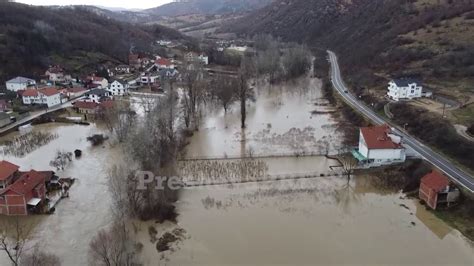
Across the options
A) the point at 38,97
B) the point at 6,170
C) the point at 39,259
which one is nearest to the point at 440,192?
the point at 39,259

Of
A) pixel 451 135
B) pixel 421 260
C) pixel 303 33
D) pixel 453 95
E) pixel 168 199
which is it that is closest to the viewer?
pixel 421 260

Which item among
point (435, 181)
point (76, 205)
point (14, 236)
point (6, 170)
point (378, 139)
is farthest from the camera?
point (378, 139)

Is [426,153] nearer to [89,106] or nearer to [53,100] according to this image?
[89,106]

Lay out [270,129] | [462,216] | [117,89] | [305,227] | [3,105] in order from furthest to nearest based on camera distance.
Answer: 1. [117,89]
2. [3,105]
3. [270,129]
4. [462,216]
5. [305,227]

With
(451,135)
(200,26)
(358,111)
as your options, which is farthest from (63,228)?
(200,26)

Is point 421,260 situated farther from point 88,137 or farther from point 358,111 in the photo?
point 88,137

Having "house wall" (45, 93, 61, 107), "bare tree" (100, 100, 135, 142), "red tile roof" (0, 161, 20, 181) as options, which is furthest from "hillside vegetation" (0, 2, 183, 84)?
"red tile roof" (0, 161, 20, 181)

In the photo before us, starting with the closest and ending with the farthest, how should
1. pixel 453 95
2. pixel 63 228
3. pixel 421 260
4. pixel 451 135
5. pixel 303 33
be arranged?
pixel 421 260 → pixel 63 228 → pixel 451 135 → pixel 453 95 → pixel 303 33
